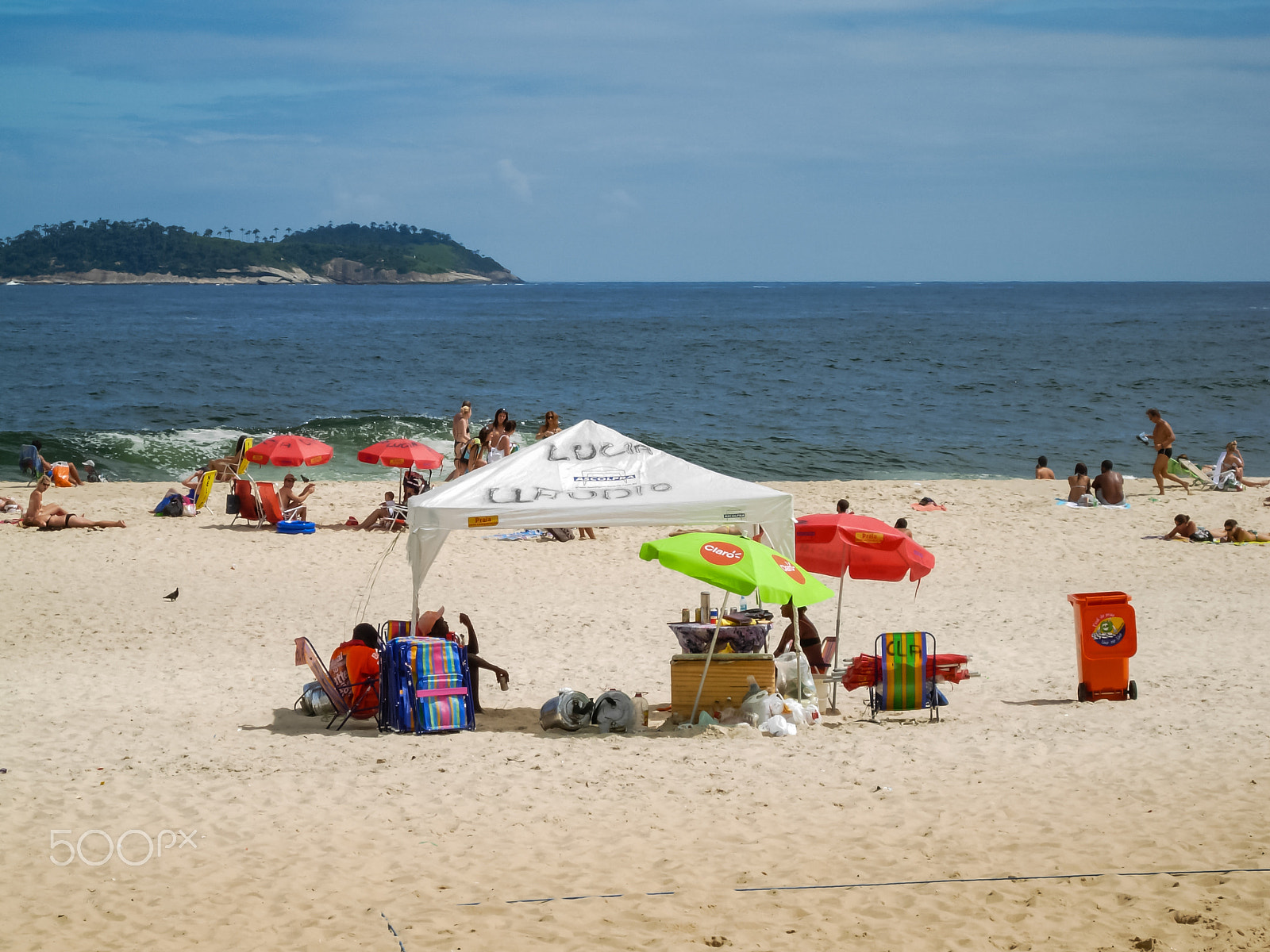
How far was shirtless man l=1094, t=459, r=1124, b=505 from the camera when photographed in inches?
740

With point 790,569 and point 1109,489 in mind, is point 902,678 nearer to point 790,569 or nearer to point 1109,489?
point 790,569

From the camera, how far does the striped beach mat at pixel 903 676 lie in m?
8.77

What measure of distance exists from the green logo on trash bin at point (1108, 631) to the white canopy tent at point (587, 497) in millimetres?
2452

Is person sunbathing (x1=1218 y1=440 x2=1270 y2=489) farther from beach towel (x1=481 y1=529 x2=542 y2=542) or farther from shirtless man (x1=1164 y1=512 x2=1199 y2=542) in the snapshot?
beach towel (x1=481 y1=529 x2=542 y2=542)

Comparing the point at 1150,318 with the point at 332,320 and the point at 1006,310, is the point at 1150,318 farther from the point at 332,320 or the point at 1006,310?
the point at 332,320

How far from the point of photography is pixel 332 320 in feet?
326

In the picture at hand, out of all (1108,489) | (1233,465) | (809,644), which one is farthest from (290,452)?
(1233,465)

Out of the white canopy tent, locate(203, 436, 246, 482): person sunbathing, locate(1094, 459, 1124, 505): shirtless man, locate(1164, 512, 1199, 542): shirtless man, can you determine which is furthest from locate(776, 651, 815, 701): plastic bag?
locate(203, 436, 246, 482): person sunbathing

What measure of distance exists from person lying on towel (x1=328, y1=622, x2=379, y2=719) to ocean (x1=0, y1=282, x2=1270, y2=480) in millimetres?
18376

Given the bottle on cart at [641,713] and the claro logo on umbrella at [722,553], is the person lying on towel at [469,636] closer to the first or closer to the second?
the bottle on cart at [641,713]

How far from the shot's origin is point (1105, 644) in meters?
8.90

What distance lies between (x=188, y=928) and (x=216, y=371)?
50.1 m

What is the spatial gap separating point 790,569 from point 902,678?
1520 millimetres

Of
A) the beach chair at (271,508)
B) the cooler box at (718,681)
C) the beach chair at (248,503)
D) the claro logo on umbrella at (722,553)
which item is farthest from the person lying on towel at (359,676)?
the beach chair at (248,503)
